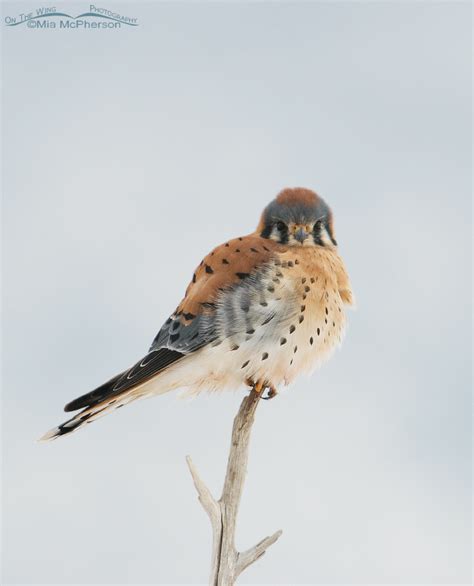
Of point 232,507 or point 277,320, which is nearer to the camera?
point 277,320

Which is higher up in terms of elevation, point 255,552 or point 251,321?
point 251,321

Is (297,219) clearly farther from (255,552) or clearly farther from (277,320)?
(255,552)

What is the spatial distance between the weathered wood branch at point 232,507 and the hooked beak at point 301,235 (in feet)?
2.59

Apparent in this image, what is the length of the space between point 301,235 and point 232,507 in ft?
4.67

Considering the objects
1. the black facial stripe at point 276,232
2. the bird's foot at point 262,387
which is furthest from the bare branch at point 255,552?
the black facial stripe at point 276,232

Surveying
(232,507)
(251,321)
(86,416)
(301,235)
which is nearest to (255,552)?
(232,507)

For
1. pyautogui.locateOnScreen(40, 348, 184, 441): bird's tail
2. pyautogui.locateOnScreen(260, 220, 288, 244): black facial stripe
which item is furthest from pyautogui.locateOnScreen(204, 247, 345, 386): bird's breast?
pyautogui.locateOnScreen(40, 348, 184, 441): bird's tail

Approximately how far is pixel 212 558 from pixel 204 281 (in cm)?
142

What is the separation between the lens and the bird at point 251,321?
4.17 meters

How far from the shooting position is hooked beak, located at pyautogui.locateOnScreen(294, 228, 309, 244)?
4.36 meters

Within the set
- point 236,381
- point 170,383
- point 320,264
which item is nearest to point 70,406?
point 170,383

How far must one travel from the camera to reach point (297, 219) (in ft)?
14.4

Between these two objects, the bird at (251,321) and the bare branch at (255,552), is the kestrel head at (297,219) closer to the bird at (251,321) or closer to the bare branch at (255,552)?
the bird at (251,321)

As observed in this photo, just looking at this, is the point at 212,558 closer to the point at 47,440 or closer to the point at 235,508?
the point at 235,508
